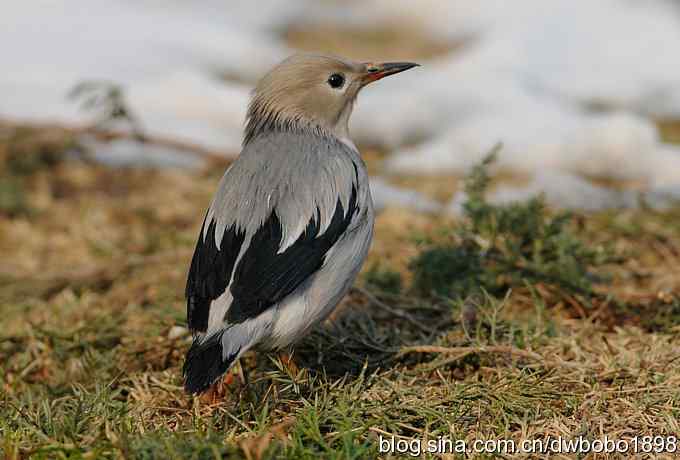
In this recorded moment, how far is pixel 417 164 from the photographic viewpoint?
7.97m

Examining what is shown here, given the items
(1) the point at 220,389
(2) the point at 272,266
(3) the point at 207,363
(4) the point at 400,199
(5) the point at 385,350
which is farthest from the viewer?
(4) the point at 400,199

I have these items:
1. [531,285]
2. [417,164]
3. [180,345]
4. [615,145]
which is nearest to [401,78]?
[417,164]

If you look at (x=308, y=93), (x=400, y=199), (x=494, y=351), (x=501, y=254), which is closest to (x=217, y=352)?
(x=494, y=351)

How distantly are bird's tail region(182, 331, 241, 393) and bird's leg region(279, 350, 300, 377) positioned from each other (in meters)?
0.28

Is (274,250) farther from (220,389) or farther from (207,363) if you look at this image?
(220,389)

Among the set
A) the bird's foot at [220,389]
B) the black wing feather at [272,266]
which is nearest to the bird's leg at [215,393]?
the bird's foot at [220,389]

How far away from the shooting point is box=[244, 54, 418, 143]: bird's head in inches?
141

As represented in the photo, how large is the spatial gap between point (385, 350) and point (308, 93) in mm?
1214

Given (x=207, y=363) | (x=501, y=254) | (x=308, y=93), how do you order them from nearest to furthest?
(x=207, y=363) < (x=308, y=93) < (x=501, y=254)

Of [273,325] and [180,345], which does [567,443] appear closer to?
[273,325]

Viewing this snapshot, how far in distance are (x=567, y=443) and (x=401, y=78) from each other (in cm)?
737

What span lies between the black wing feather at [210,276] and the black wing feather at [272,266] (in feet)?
0.20

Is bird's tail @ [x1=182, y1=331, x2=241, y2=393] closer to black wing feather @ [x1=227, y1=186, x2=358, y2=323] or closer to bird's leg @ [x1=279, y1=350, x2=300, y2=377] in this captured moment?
black wing feather @ [x1=227, y1=186, x2=358, y2=323]

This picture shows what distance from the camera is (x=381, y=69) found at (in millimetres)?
3713
